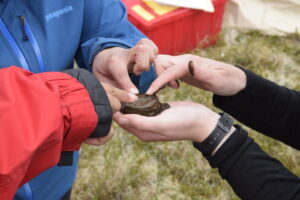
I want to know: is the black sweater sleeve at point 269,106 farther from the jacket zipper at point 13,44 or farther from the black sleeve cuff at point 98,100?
the jacket zipper at point 13,44

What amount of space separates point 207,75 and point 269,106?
0.37 metres

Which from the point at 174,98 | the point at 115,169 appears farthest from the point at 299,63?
the point at 115,169

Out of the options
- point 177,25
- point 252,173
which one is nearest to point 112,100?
point 252,173

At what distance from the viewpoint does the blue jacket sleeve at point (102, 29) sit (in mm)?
1956

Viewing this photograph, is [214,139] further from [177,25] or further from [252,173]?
[177,25]

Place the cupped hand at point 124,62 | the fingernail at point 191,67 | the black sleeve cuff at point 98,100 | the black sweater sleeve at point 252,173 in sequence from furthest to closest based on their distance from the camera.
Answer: the fingernail at point 191,67 < the cupped hand at point 124,62 < the black sweater sleeve at point 252,173 < the black sleeve cuff at point 98,100

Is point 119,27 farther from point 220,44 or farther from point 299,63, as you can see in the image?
point 299,63

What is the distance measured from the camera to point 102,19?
2.00 meters

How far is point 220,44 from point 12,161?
12.5 feet

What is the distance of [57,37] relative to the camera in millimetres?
1759

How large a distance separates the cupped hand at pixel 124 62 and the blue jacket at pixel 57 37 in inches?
2.1

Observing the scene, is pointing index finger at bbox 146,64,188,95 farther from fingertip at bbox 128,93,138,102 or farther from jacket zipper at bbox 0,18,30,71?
jacket zipper at bbox 0,18,30,71

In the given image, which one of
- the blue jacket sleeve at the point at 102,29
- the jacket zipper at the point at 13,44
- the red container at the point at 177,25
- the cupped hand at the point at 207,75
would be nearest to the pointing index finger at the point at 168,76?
the cupped hand at the point at 207,75

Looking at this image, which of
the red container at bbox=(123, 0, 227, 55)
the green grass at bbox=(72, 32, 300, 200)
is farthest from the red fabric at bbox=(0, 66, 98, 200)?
the red container at bbox=(123, 0, 227, 55)
